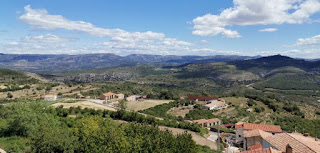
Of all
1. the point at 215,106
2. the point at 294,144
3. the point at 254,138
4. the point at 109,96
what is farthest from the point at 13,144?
the point at 215,106

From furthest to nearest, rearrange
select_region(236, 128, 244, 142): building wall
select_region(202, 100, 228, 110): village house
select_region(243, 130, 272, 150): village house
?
select_region(202, 100, 228, 110): village house, select_region(236, 128, 244, 142): building wall, select_region(243, 130, 272, 150): village house

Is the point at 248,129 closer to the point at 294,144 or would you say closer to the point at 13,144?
the point at 294,144

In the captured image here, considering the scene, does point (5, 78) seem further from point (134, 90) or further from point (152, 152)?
point (152, 152)

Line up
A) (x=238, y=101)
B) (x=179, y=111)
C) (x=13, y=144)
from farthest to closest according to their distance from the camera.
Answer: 1. (x=238, y=101)
2. (x=179, y=111)
3. (x=13, y=144)

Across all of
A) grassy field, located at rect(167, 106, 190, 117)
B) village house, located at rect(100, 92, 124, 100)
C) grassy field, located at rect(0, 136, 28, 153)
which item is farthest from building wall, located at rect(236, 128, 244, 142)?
village house, located at rect(100, 92, 124, 100)

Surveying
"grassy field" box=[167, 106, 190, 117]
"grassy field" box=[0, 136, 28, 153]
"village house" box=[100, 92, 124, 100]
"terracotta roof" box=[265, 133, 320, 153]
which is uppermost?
A: "terracotta roof" box=[265, 133, 320, 153]

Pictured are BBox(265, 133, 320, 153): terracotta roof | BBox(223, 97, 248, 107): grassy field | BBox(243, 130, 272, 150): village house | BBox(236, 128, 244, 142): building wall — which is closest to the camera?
BBox(265, 133, 320, 153): terracotta roof

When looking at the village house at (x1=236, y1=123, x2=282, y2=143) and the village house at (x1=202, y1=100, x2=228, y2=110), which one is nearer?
the village house at (x1=236, y1=123, x2=282, y2=143)

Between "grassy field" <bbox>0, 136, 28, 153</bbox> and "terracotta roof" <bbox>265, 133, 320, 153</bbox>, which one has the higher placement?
"terracotta roof" <bbox>265, 133, 320, 153</bbox>

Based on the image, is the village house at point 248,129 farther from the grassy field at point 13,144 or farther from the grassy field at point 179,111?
the grassy field at point 13,144

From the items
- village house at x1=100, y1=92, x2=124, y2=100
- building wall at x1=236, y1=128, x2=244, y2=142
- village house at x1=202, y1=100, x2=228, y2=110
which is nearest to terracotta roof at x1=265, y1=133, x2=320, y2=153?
building wall at x1=236, y1=128, x2=244, y2=142

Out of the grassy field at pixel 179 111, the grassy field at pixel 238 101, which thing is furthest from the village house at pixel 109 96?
the grassy field at pixel 238 101

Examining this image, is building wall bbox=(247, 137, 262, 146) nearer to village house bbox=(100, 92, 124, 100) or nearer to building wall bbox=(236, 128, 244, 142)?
building wall bbox=(236, 128, 244, 142)
